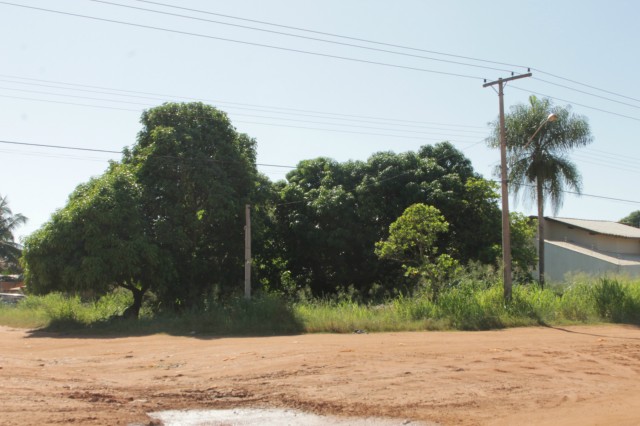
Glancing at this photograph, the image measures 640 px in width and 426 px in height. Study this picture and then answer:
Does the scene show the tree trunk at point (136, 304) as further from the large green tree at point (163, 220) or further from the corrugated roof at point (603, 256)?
the corrugated roof at point (603, 256)

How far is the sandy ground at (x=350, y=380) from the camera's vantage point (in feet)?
25.1

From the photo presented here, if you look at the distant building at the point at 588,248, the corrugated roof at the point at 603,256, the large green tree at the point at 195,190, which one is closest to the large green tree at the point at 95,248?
the large green tree at the point at 195,190

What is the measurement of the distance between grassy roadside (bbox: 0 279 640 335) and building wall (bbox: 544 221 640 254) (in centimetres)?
1778

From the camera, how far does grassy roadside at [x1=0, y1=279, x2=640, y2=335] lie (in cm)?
1853

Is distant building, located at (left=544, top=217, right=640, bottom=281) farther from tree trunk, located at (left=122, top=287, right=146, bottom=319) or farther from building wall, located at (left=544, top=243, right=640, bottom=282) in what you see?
tree trunk, located at (left=122, top=287, right=146, bottom=319)

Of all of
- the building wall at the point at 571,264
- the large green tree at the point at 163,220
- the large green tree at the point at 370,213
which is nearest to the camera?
the large green tree at the point at 163,220

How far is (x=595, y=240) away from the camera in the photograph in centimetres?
3881

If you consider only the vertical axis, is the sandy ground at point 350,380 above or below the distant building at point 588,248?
below

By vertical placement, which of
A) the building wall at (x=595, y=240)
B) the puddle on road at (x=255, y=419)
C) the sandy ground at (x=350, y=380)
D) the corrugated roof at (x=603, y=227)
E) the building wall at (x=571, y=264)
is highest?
the corrugated roof at (x=603, y=227)

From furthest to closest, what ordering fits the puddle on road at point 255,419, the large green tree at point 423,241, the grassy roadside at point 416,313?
the large green tree at point 423,241, the grassy roadside at point 416,313, the puddle on road at point 255,419

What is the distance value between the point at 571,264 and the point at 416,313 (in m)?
20.7

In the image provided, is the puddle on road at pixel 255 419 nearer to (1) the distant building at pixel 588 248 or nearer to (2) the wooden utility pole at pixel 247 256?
(2) the wooden utility pole at pixel 247 256

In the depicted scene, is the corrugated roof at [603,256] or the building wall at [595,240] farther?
the building wall at [595,240]

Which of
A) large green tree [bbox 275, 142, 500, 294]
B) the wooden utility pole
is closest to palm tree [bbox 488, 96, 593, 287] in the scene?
large green tree [bbox 275, 142, 500, 294]
